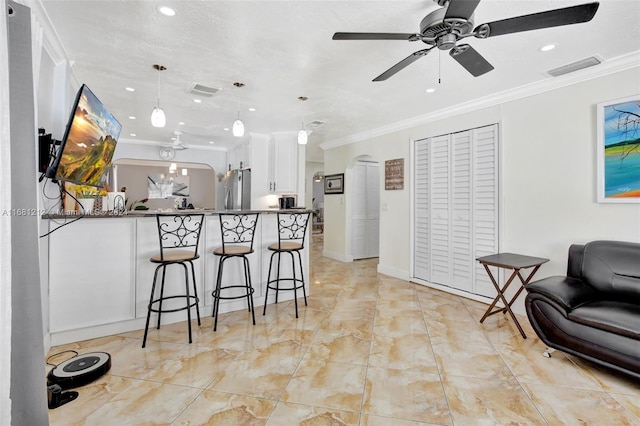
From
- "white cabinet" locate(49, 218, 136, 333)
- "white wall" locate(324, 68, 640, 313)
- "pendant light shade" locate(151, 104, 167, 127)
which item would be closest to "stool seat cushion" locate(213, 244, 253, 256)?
"white cabinet" locate(49, 218, 136, 333)

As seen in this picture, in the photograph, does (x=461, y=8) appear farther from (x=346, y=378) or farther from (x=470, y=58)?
(x=346, y=378)

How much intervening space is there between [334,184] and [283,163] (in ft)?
4.29

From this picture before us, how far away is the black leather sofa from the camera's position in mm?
2100

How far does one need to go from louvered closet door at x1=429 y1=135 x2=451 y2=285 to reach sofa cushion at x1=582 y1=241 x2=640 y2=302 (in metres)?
1.73

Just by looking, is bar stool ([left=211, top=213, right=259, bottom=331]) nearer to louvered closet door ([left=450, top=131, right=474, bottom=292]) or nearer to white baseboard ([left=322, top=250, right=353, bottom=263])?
louvered closet door ([left=450, top=131, right=474, bottom=292])

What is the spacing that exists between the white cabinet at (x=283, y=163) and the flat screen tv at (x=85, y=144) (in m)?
3.35

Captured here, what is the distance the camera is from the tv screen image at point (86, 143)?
1.95 metres

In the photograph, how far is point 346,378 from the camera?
86.4 inches

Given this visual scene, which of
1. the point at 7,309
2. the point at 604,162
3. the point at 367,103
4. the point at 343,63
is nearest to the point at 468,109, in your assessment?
the point at 367,103

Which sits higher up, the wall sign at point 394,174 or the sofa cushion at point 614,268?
the wall sign at point 394,174

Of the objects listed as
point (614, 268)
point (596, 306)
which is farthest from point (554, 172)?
point (596, 306)

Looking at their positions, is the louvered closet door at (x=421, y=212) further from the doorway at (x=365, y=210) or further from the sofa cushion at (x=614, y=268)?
the sofa cushion at (x=614, y=268)

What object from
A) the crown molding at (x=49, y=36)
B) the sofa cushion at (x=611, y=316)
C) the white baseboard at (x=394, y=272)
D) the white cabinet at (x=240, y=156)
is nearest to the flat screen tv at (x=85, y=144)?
the crown molding at (x=49, y=36)

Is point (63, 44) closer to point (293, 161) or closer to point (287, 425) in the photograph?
point (287, 425)
